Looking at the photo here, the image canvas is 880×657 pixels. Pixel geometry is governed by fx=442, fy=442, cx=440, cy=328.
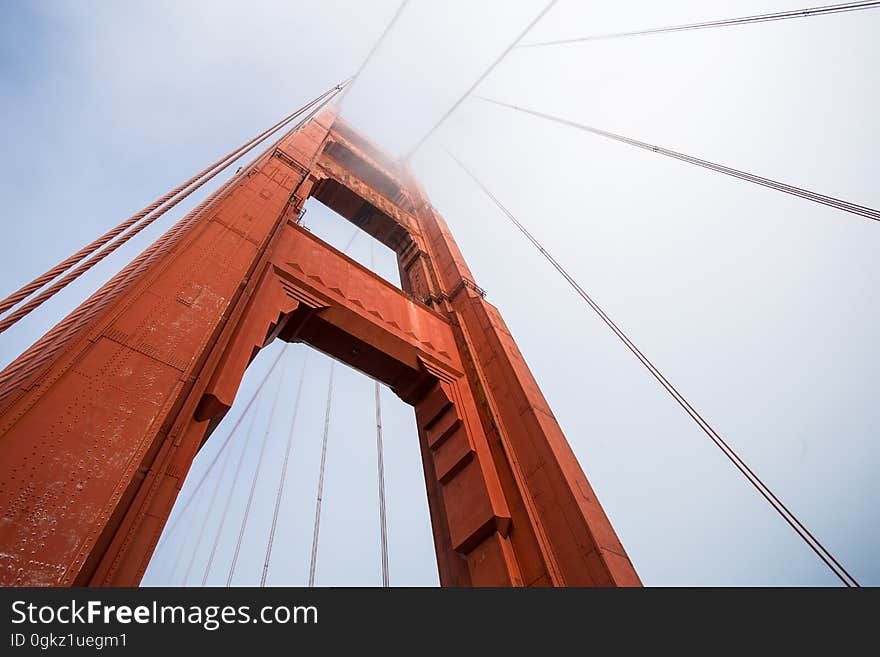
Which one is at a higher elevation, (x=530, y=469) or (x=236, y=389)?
(x=530, y=469)

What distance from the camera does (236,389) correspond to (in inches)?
161

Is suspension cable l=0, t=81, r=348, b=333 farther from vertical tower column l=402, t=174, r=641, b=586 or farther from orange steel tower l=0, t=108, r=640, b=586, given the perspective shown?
vertical tower column l=402, t=174, r=641, b=586

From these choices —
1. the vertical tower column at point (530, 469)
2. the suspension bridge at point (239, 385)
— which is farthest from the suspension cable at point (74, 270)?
the vertical tower column at point (530, 469)

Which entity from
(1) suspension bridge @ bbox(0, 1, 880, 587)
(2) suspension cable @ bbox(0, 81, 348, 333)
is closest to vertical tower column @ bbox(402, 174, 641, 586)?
(1) suspension bridge @ bbox(0, 1, 880, 587)

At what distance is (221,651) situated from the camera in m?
2.00

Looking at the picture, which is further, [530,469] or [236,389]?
[530,469]

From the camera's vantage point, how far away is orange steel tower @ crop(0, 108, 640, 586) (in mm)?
2402

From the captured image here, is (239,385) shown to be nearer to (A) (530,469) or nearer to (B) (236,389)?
(B) (236,389)

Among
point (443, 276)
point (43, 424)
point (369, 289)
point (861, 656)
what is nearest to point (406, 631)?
point (43, 424)

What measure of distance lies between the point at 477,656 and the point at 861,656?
2117 mm

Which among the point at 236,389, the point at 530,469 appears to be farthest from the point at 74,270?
the point at 530,469

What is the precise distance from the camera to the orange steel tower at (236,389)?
2.40 m

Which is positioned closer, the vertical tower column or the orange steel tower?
the orange steel tower

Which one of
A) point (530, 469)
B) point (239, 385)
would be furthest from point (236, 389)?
point (530, 469)
